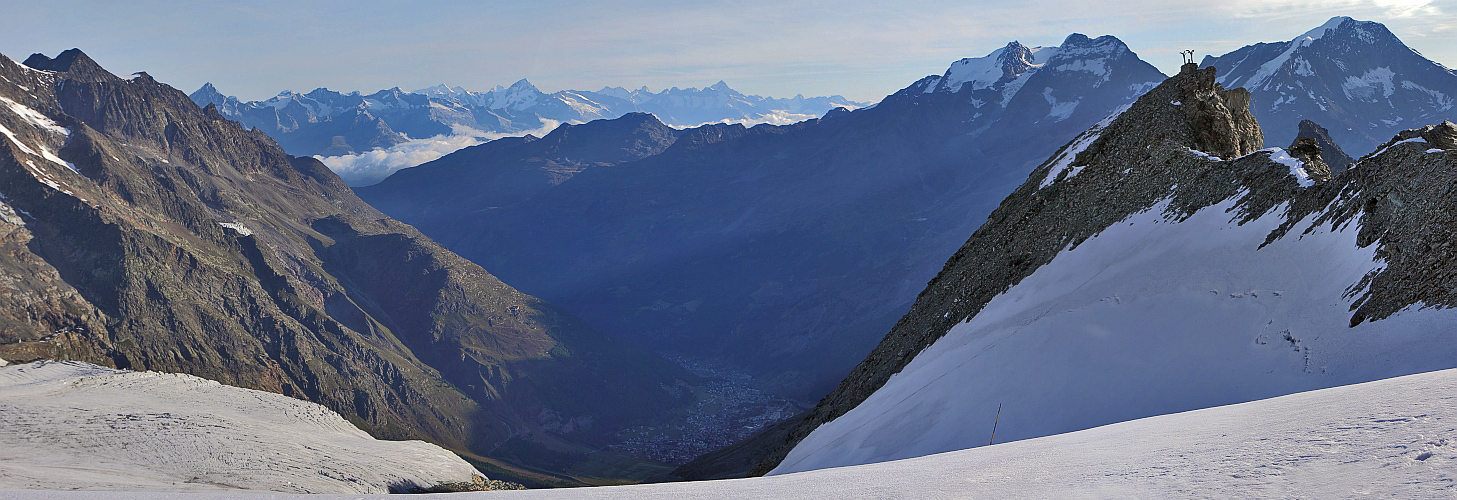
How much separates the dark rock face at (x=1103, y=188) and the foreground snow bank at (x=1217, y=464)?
A: 2706 cm

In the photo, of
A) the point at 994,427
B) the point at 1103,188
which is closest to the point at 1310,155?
the point at 1103,188

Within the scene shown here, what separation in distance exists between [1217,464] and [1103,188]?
39876 millimetres

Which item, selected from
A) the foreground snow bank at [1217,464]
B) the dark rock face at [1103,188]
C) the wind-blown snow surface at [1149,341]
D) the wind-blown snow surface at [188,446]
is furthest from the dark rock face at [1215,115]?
the wind-blown snow surface at [188,446]

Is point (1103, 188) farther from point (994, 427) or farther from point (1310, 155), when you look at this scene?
point (994, 427)

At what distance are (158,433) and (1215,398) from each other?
74831 mm

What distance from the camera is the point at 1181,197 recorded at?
39.2 meters

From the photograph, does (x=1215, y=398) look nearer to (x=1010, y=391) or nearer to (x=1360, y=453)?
(x=1010, y=391)

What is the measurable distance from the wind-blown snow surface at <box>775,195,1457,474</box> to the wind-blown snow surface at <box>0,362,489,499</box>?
133 ft

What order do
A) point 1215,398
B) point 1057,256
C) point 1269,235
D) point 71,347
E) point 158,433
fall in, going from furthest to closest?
point 71,347, point 158,433, point 1057,256, point 1269,235, point 1215,398

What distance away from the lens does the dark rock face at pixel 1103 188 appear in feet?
135

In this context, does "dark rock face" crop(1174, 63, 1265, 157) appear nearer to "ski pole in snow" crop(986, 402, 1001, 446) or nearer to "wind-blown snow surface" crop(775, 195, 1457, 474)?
"wind-blown snow surface" crop(775, 195, 1457, 474)

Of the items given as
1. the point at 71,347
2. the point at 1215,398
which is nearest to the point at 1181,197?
the point at 1215,398

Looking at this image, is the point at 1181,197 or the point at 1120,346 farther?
the point at 1181,197

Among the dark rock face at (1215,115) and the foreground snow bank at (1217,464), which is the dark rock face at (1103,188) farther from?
the foreground snow bank at (1217,464)
